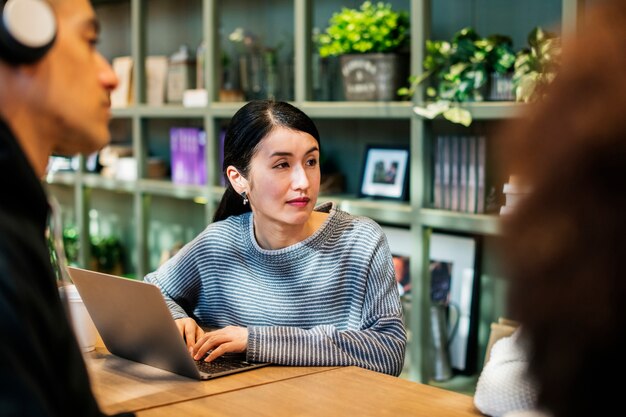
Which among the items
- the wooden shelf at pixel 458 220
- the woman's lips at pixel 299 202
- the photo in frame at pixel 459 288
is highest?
the woman's lips at pixel 299 202

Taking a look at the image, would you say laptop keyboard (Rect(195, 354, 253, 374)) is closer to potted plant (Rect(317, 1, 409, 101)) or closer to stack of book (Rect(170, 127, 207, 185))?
potted plant (Rect(317, 1, 409, 101))

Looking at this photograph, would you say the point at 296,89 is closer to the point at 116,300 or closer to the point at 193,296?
the point at 193,296

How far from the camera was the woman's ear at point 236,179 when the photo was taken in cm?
224

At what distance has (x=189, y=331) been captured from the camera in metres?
1.97

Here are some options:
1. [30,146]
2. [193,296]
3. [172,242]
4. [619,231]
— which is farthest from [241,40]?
[619,231]

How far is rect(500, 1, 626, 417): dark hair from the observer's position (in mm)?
540

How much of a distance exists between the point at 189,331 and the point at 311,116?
178 centimetres

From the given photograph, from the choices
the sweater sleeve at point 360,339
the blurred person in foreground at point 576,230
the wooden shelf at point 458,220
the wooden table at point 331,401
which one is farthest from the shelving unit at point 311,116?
the blurred person in foreground at point 576,230

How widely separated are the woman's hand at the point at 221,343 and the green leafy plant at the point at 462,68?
4.70 feet

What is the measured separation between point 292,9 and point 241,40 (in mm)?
311

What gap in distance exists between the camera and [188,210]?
15.7ft

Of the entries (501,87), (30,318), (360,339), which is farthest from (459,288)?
(30,318)

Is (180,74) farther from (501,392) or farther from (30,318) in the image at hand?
(30,318)

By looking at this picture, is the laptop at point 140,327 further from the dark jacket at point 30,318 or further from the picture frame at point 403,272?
the picture frame at point 403,272
